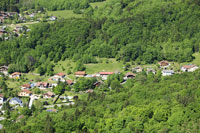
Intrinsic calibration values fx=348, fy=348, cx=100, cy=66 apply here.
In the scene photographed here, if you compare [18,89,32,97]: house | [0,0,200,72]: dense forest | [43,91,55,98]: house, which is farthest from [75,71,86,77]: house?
[18,89,32,97]: house

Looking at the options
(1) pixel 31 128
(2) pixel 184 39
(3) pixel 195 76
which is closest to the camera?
(1) pixel 31 128

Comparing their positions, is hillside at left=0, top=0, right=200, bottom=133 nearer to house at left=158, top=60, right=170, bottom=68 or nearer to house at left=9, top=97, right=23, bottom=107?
house at left=158, top=60, right=170, bottom=68

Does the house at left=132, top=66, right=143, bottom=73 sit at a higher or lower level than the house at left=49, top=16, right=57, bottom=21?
lower

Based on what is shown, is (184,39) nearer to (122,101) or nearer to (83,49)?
(83,49)

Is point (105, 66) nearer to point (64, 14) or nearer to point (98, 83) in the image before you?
point (98, 83)

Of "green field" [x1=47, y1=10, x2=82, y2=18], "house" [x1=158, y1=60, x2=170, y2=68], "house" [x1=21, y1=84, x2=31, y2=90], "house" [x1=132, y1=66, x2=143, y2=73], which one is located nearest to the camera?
"house" [x1=21, y1=84, x2=31, y2=90]

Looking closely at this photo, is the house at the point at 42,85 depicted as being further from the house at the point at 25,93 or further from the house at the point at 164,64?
the house at the point at 164,64

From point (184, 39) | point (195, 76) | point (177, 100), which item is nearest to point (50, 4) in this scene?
point (184, 39)
